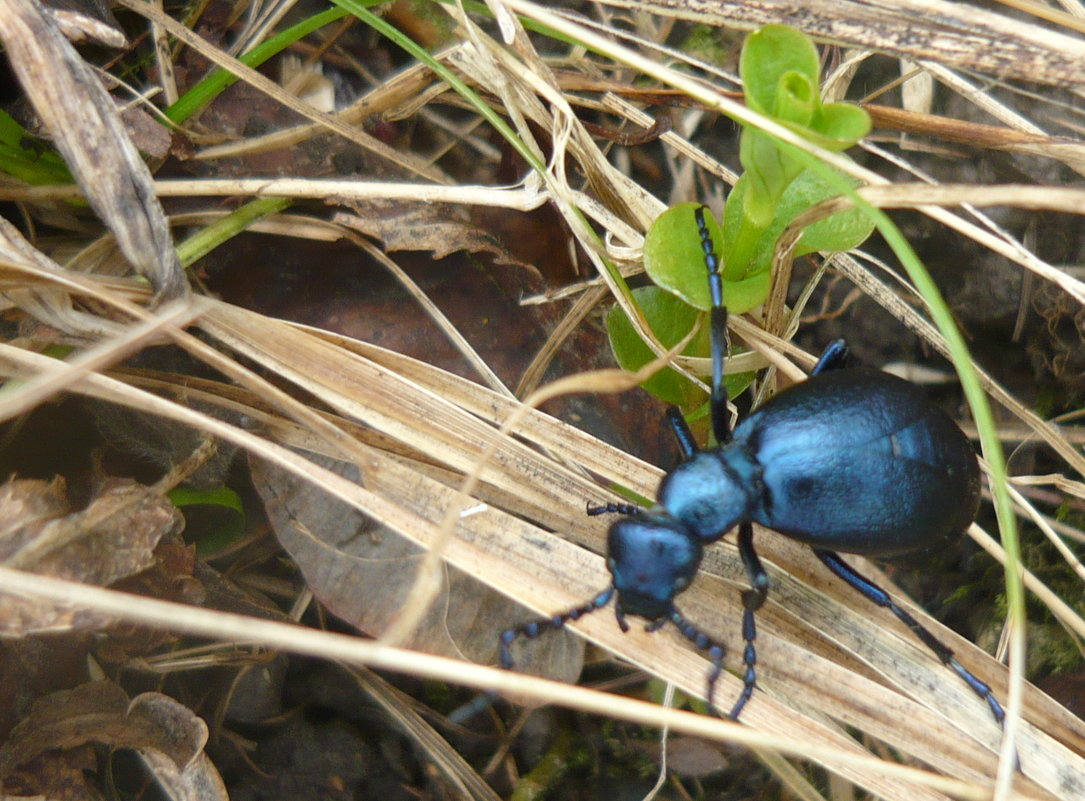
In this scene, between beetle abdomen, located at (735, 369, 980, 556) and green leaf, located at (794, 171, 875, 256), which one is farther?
beetle abdomen, located at (735, 369, 980, 556)

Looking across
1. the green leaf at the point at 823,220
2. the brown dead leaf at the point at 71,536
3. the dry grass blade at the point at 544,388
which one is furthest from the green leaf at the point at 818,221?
the brown dead leaf at the point at 71,536

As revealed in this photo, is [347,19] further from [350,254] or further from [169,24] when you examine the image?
[350,254]

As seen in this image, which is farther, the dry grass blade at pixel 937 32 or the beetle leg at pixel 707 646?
the beetle leg at pixel 707 646

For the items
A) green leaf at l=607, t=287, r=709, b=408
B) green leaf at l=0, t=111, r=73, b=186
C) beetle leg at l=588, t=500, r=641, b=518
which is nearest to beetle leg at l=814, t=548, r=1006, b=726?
Answer: beetle leg at l=588, t=500, r=641, b=518

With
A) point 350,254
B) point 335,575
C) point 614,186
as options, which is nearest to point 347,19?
point 350,254

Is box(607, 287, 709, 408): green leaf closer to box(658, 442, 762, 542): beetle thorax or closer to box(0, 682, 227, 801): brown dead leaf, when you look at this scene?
box(658, 442, 762, 542): beetle thorax

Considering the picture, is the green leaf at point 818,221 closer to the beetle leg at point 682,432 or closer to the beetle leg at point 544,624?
the beetle leg at point 682,432

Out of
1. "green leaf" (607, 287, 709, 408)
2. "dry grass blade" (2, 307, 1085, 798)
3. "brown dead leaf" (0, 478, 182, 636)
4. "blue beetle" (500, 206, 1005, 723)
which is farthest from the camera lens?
"green leaf" (607, 287, 709, 408)
